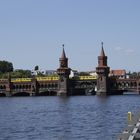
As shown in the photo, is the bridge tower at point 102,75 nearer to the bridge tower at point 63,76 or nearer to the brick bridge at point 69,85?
the brick bridge at point 69,85

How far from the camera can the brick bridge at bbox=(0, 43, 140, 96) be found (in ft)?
558

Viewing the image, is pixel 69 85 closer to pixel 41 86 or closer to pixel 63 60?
pixel 63 60

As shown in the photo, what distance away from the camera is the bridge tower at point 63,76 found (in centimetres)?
16975

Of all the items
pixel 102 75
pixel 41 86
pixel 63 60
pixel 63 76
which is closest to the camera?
pixel 102 75

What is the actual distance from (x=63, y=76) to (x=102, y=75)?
A: 1223 centimetres

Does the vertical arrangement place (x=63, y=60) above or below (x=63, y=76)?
above

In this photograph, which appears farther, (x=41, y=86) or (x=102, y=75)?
(x=41, y=86)

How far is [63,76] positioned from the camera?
171875mm

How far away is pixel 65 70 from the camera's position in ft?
561

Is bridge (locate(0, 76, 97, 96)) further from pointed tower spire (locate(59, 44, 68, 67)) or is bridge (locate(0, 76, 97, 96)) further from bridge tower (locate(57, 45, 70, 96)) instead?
pointed tower spire (locate(59, 44, 68, 67))

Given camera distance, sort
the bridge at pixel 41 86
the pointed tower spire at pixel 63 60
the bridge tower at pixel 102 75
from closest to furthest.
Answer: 1. the bridge tower at pixel 102 75
2. the pointed tower spire at pixel 63 60
3. the bridge at pixel 41 86

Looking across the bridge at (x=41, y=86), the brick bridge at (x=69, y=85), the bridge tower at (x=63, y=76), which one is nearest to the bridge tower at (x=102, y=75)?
the brick bridge at (x=69, y=85)

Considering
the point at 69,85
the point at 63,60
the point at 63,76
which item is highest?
the point at 63,60

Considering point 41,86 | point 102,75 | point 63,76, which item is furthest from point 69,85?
point 41,86
